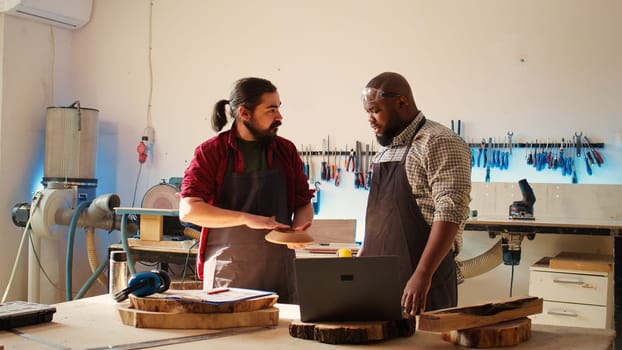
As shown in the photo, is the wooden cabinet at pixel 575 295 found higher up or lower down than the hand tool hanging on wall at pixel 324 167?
lower down

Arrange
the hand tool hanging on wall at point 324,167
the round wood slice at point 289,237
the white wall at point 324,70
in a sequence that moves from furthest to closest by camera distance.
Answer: the hand tool hanging on wall at point 324,167, the white wall at point 324,70, the round wood slice at point 289,237

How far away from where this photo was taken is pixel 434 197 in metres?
1.97

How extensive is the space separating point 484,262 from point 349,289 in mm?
2800

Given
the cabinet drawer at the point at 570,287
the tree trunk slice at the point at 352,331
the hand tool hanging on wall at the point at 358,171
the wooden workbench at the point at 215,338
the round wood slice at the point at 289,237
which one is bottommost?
the cabinet drawer at the point at 570,287

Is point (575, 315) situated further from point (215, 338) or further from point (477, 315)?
point (215, 338)

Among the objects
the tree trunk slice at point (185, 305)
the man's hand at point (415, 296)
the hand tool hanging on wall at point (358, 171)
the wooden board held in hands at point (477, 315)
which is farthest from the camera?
the hand tool hanging on wall at point (358, 171)

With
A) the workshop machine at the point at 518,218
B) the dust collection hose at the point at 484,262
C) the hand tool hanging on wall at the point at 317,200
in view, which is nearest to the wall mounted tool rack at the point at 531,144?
the workshop machine at the point at 518,218

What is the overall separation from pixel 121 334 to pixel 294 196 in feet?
3.60

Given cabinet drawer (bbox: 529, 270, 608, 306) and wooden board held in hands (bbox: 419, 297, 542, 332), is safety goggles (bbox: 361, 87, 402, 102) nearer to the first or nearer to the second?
wooden board held in hands (bbox: 419, 297, 542, 332)

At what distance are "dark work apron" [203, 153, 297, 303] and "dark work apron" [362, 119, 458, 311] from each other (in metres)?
0.35

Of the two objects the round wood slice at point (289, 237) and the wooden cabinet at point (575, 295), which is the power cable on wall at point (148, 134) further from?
the round wood slice at point (289, 237)

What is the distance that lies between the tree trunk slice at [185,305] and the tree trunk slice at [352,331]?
19cm

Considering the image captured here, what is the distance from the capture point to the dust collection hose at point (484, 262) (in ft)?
13.3

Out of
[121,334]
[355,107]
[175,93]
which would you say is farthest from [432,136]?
[175,93]
